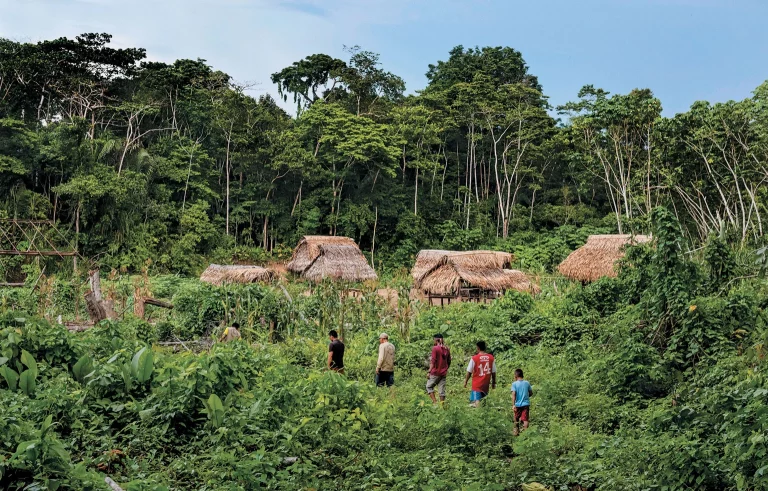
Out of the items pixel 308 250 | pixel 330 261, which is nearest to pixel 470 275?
pixel 330 261

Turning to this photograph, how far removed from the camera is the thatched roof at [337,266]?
24.5 m

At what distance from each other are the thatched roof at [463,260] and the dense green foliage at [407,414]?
1020 centimetres

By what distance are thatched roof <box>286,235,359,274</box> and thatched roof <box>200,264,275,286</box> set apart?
261 cm

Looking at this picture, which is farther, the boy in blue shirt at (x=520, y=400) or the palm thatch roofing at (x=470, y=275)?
the palm thatch roofing at (x=470, y=275)

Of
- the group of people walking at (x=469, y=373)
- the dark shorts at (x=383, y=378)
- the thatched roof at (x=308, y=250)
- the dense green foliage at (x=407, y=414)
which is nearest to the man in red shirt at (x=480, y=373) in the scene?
the group of people walking at (x=469, y=373)

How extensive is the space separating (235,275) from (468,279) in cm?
661

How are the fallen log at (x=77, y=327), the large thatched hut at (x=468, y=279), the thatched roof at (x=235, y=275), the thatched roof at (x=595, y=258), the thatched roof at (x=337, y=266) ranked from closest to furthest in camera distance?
1. the fallen log at (x=77, y=327)
2. the thatched roof at (x=595, y=258)
3. the large thatched hut at (x=468, y=279)
4. the thatched roof at (x=235, y=275)
5. the thatched roof at (x=337, y=266)

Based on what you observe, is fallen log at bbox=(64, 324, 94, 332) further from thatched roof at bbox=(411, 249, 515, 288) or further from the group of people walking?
thatched roof at bbox=(411, 249, 515, 288)

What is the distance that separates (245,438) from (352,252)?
771 inches

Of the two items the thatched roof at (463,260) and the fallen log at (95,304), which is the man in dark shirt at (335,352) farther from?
the thatched roof at (463,260)

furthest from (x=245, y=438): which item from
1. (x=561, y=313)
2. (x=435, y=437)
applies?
(x=561, y=313)

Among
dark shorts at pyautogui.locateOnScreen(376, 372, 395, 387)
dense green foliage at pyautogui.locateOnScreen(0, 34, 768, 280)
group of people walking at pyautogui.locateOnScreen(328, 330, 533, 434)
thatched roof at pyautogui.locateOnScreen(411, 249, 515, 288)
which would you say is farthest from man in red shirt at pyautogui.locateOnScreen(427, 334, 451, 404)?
dense green foliage at pyautogui.locateOnScreen(0, 34, 768, 280)

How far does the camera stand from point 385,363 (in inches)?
391

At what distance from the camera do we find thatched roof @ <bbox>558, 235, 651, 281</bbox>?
20.7 m
